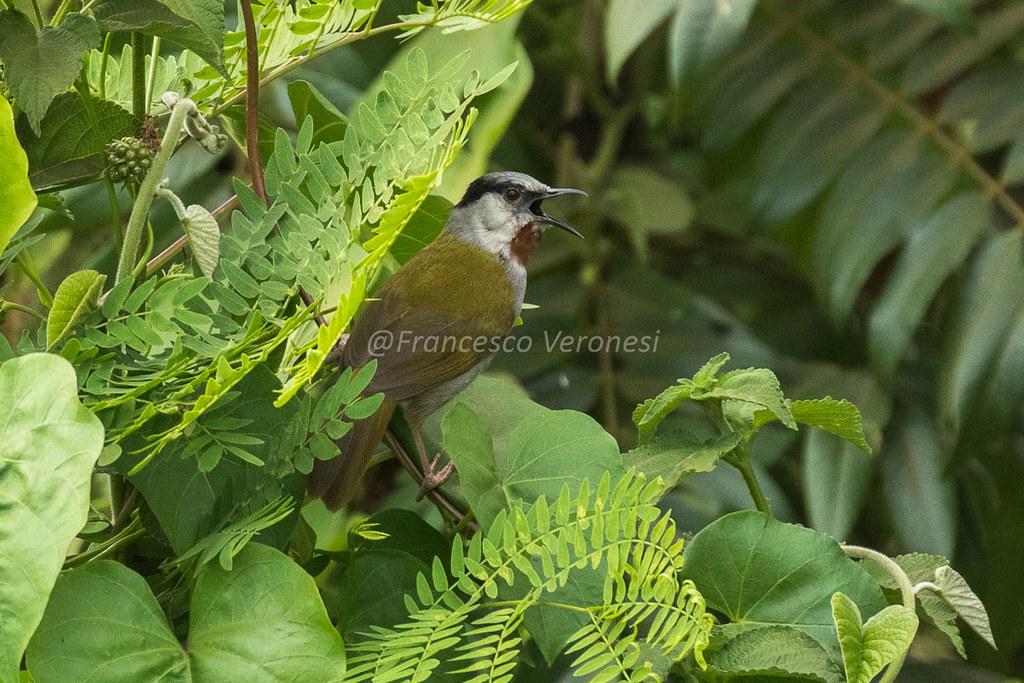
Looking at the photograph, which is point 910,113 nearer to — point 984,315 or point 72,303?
point 984,315

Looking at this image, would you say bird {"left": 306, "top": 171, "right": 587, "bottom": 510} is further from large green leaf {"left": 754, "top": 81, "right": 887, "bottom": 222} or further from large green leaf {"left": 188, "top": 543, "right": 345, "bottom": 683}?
large green leaf {"left": 754, "top": 81, "right": 887, "bottom": 222}

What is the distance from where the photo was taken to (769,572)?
406 mm

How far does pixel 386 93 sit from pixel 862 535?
4.38 feet

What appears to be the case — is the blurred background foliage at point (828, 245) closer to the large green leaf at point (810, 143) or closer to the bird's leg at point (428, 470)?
the large green leaf at point (810, 143)

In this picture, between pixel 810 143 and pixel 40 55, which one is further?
pixel 810 143

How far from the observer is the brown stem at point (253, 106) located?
0.35 metres

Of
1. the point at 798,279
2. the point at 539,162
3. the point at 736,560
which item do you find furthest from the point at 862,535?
the point at 736,560

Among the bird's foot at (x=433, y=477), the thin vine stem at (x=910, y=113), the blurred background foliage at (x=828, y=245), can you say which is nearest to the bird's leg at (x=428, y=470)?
the bird's foot at (x=433, y=477)

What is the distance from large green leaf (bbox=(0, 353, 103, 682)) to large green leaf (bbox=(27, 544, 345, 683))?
0.04 meters

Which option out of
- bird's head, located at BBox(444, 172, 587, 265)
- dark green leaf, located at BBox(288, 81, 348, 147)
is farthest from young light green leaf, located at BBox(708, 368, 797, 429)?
dark green leaf, located at BBox(288, 81, 348, 147)

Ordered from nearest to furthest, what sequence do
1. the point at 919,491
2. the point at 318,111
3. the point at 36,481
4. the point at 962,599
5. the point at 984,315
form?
the point at 36,481 < the point at 962,599 < the point at 318,111 < the point at 984,315 < the point at 919,491

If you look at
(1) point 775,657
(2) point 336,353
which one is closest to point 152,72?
(2) point 336,353

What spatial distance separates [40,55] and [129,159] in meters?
0.05

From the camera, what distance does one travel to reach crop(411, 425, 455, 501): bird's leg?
43 centimetres
